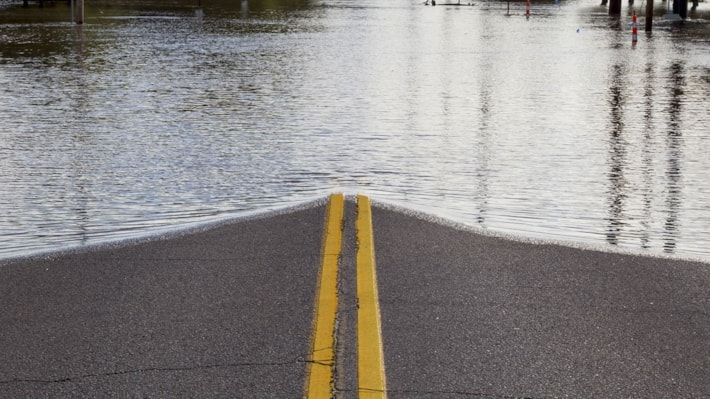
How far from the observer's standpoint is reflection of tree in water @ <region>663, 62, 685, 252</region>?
8.67 meters

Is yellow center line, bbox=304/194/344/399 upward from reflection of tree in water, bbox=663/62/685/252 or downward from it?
upward

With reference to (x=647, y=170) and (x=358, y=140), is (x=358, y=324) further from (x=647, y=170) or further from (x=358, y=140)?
(x=358, y=140)

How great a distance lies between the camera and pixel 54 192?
34.1 ft

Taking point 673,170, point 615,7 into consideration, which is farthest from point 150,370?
point 615,7

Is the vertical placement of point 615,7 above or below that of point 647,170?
above

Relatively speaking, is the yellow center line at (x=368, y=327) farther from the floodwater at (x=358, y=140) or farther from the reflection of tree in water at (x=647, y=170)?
the reflection of tree in water at (x=647, y=170)

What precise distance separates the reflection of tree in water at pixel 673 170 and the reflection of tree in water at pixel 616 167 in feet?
1.18

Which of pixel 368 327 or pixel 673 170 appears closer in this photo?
pixel 368 327

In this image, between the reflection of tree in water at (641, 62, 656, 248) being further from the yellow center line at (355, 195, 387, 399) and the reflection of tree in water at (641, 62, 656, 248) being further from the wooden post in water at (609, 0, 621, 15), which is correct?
the wooden post in water at (609, 0, 621, 15)

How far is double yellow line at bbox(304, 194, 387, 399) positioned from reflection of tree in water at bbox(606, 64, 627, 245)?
2.00 m

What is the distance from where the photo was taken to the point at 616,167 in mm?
12000

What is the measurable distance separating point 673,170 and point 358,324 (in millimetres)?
6876

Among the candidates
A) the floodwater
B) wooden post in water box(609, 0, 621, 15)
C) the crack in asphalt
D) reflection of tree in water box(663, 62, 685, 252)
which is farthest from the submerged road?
wooden post in water box(609, 0, 621, 15)

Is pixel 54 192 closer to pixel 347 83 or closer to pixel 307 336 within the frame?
pixel 307 336
